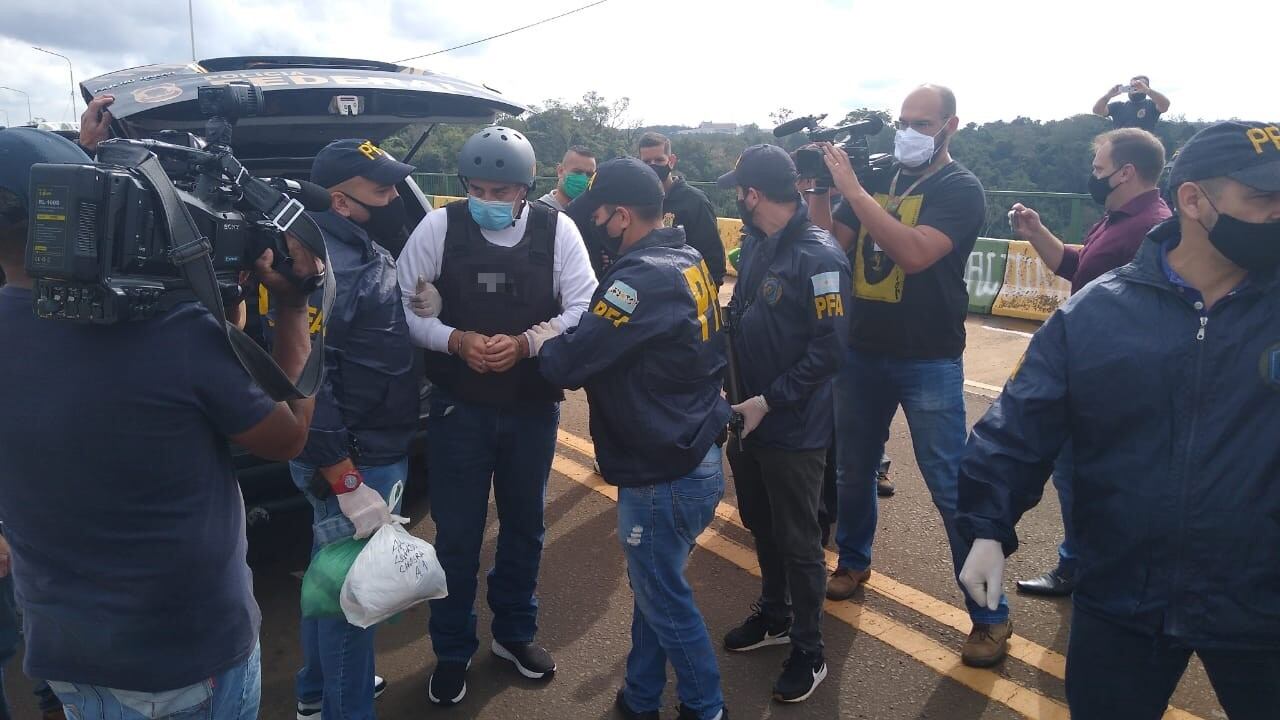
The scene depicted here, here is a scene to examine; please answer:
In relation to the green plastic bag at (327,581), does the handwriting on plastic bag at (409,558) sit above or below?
above

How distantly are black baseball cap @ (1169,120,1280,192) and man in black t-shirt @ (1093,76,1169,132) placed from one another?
4.16 m

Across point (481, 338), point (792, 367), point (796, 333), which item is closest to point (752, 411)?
point (792, 367)

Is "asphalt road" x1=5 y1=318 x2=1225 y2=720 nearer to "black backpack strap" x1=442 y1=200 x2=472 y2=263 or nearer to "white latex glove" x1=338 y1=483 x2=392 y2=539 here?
"white latex glove" x1=338 y1=483 x2=392 y2=539

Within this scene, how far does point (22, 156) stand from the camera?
65.2 inches

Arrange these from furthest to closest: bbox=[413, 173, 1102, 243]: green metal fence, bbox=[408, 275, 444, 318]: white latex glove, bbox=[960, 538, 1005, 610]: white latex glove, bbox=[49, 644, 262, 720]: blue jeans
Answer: bbox=[413, 173, 1102, 243]: green metal fence
bbox=[408, 275, 444, 318]: white latex glove
bbox=[960, 538, 1005, 610]: white latex glove
bbox=[49, 644, 262, 720]: blue jeans

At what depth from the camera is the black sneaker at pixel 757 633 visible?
3.62 meters

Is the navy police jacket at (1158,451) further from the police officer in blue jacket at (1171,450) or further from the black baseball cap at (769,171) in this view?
the black baseball cap at (769,171)

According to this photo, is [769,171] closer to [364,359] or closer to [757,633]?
[364,359]

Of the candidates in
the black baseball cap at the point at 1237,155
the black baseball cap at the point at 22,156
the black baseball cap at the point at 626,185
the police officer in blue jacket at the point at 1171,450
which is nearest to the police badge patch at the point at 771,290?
the black baseball cap at the point at 626,185

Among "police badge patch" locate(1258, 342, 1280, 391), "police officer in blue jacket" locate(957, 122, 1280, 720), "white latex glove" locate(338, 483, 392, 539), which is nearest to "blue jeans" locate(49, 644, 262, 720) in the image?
"white latex glove" locate(338, 483, 392, 539)

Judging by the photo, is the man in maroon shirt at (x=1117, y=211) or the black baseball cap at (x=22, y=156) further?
the man in maroon shirt at (x=1117, y=211)

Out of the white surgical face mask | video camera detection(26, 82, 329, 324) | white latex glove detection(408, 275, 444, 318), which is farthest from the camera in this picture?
the white surgical face mask

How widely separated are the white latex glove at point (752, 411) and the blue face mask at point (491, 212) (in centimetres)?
111

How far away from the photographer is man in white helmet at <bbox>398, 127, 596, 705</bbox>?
125 inches
